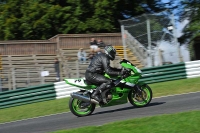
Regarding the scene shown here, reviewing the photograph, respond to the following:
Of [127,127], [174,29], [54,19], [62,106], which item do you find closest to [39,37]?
[54,19]

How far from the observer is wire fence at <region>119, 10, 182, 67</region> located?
708 inches

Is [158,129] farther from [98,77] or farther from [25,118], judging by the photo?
[25,118]

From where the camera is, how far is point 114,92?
1047cm

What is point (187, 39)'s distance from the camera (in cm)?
2472

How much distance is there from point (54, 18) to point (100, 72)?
52.2 feet

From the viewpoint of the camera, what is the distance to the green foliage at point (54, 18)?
83.9ft

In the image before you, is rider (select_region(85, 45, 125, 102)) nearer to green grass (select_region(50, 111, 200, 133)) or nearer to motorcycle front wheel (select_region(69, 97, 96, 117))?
motorcycle front wheel (select_region(69, 97, 96, 117))

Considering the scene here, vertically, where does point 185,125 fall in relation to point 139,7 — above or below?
below

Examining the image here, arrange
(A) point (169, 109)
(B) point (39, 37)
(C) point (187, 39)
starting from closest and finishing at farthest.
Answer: (A) point (169, 109) < (C) point (187, 39) < (B) point (39, 37)

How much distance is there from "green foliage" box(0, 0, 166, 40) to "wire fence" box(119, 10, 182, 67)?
6405mm

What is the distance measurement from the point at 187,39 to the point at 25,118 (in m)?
14.7

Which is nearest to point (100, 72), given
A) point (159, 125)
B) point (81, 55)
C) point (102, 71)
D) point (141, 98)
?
point (102, 71)

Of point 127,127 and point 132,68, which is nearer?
point 127,127

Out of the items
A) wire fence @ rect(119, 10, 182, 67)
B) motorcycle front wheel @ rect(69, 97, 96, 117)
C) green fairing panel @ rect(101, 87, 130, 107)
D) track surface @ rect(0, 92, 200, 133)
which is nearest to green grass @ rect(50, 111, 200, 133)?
track surface @ rect(0, 92, 200, 133)
